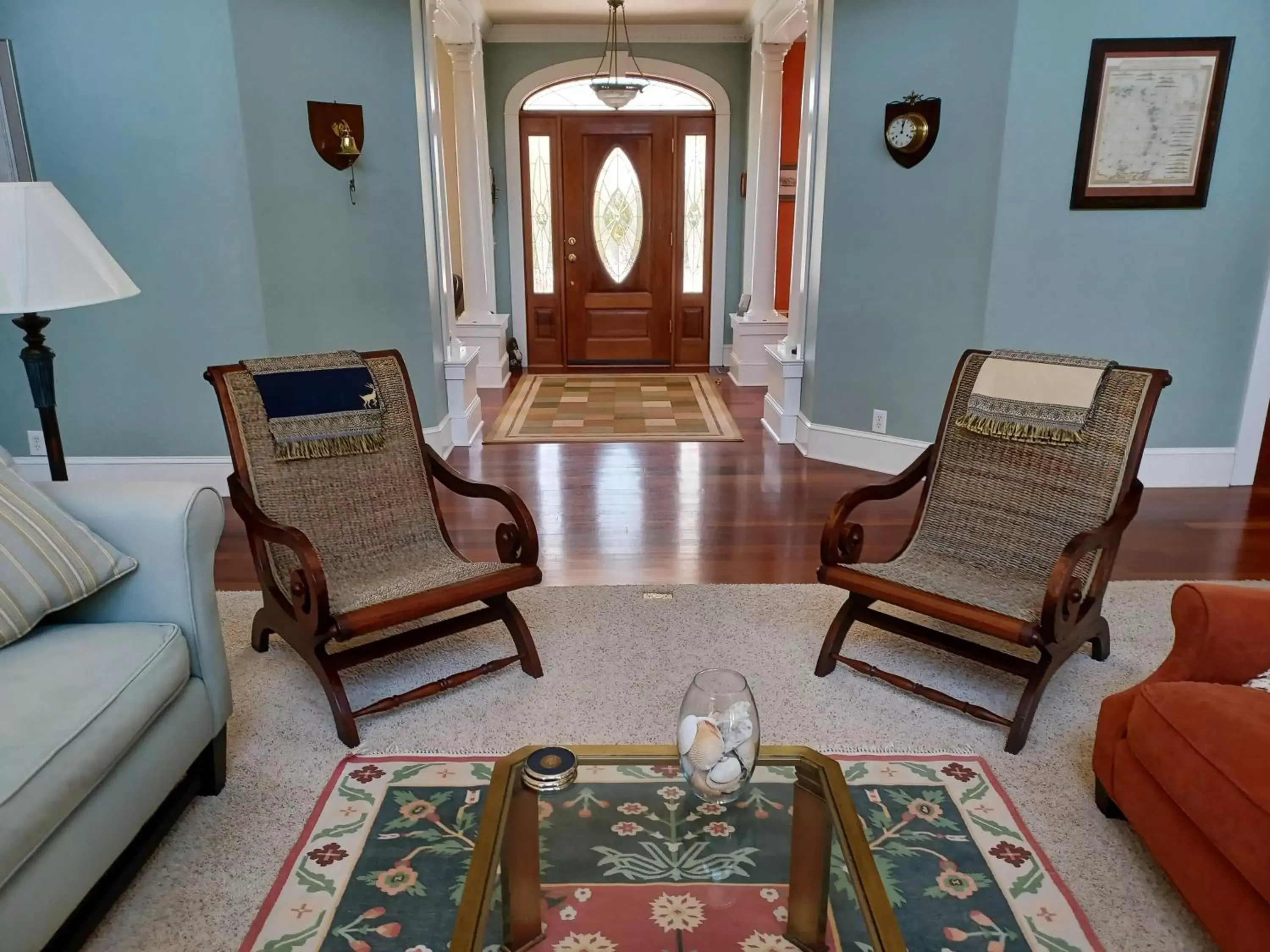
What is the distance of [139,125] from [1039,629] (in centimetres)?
401

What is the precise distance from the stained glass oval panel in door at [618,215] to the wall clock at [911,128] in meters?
3.58

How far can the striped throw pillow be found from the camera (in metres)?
1.73

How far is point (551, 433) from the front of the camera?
5.52 metres

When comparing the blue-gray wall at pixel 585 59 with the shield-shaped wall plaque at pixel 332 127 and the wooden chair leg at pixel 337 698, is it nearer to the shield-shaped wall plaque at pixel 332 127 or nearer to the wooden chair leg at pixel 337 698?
the shield-shaped wall plaque at pixel 332 127

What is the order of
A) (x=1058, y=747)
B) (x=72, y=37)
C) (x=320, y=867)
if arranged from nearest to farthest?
(x=320, y=867) < (x=1058, y=747) < (x=72, y=37)

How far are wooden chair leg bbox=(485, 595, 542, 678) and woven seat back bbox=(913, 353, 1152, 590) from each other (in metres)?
1.25

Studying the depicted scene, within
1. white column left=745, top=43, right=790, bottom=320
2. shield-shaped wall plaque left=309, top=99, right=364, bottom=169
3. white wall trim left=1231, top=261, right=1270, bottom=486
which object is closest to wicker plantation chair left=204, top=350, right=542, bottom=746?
shield-shaped wall plaque left=309, top=99, right=364, bottom=169

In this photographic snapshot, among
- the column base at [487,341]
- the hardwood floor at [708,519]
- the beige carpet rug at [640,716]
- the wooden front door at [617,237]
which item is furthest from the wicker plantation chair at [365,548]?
the wooden front door at [617,237]

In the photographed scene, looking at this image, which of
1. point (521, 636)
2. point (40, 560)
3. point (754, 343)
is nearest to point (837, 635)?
point (521, 636)

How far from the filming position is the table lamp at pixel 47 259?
6.51 ft

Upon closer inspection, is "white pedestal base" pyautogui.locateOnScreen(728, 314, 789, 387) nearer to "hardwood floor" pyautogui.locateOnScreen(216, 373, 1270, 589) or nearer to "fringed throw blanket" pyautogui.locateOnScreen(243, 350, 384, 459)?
"hardwood floor" pyautogui.locateOnScreen(216, 373, 1270, 589)

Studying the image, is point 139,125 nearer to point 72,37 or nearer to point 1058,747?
point 72,37

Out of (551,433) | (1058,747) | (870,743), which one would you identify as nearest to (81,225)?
(870,743)

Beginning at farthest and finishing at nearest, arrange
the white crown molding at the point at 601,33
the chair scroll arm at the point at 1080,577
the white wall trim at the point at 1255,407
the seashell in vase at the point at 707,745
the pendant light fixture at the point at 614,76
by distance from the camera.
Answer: the white crown molding at the point at 601,33 < the pendant light fixture at the point at 614,76 < the white wall trim at the point at 1255,407 < the chair scroll arm at the point at 1080,577 < the seashell in vase at the point at 707,745
